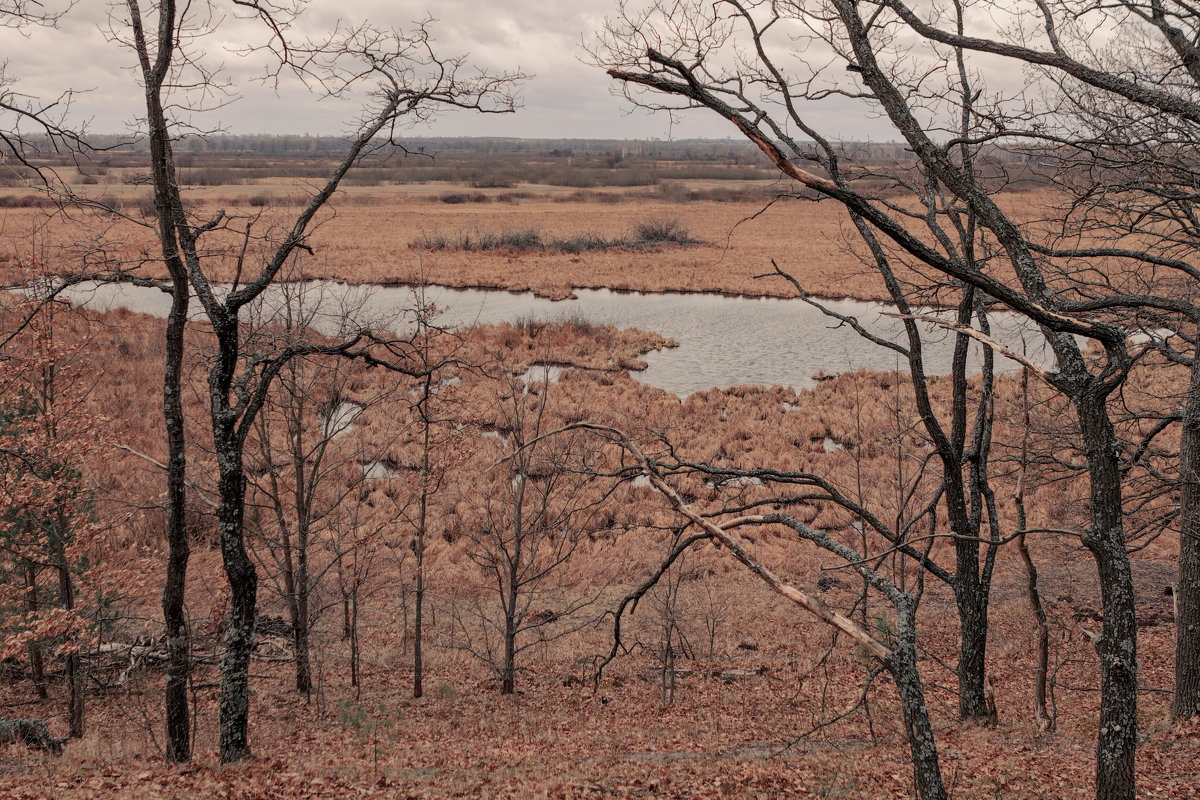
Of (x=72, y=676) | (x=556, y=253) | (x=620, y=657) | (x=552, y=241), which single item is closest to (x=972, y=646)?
(x=620, y=657)

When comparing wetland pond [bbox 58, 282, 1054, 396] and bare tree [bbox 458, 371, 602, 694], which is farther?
wetland pond [bbox 58, 282, 1054, 396]

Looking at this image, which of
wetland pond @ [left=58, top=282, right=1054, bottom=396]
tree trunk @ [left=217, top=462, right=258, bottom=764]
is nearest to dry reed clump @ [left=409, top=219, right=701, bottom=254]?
wetland pond @ [left=58, top=282, right=1054, bottom=396]

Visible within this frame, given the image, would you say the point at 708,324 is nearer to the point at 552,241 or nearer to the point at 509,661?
the point at 552,241

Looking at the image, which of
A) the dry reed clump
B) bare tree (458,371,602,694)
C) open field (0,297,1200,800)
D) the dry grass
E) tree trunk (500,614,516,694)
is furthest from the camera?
the dry reed clump

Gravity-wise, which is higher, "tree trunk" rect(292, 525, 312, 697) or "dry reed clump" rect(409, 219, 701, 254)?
"dry reed clump" rect(409, 219, 701, 254)

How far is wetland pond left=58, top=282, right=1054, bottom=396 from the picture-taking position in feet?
108

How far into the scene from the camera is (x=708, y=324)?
41.9 meters

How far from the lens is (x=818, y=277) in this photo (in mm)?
50281

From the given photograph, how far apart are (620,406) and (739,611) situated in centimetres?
1138

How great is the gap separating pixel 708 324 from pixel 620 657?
1105 inches

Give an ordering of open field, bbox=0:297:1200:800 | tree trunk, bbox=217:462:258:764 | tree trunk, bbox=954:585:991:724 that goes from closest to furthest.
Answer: open field, bbox=0:297:1200:800 → tree trunk, bbox=217:462:258:764 → tree trunk, bbox=954:585:991:724

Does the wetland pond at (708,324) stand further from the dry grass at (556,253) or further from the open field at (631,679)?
the open field at (631,679)

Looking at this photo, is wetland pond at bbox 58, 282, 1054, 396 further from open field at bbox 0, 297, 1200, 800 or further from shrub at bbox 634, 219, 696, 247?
shrub at bbox 634, 219, 696, 247

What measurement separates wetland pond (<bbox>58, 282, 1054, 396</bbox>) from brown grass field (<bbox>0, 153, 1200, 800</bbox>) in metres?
2.20
